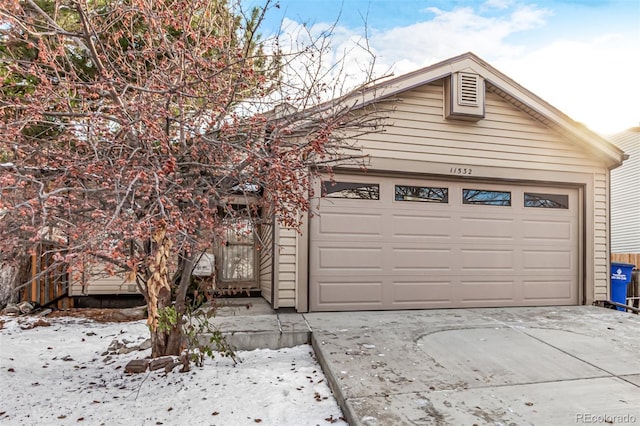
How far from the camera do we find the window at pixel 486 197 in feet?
20.8

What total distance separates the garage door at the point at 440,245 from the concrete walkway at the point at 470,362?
44 centimetres

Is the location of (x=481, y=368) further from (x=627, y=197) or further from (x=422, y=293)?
(x=627, y=197)

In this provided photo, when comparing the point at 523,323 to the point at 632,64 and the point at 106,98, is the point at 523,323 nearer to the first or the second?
the point at 106,98

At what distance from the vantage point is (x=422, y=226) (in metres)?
6.12

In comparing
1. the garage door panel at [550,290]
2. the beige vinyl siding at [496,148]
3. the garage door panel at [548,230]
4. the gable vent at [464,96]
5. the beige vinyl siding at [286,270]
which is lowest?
the garage door panel at [550,290]

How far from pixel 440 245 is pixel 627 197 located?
40.2 ft

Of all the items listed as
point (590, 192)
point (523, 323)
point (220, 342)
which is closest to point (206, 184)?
point (220, 342)

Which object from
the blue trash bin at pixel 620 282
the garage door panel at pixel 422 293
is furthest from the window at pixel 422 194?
the blue trash bin at pixel 620 282

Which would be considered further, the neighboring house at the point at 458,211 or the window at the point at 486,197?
the window at the point at 486,197

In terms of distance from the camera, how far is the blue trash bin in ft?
23.2

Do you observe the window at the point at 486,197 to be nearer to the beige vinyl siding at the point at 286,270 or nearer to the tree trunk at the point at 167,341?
the beige vinyl siding at the point at 286,270

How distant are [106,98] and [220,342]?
2.55 meters

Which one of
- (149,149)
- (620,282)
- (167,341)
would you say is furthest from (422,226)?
(149,149)

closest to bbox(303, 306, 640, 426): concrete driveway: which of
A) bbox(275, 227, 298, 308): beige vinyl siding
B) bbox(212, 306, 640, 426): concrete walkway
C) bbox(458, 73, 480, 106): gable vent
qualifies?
bbox(212, 306, 640, 426): concrete walkway
